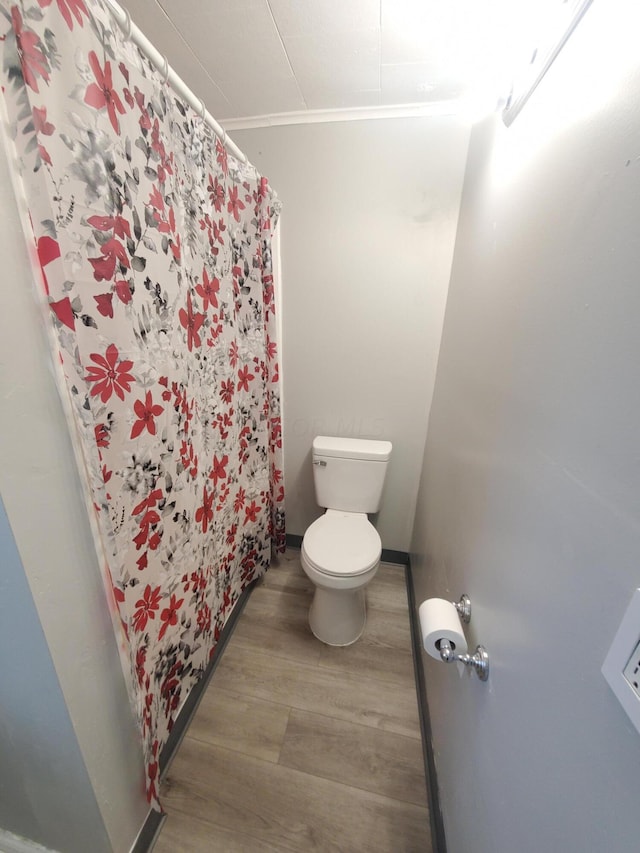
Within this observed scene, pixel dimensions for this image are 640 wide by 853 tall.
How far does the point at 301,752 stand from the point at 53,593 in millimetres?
1028

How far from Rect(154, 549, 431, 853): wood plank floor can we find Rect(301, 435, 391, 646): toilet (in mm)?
124

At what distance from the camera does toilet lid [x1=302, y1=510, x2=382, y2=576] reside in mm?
1289

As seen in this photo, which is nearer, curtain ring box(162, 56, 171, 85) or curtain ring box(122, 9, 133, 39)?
curtain ring box(122, 9, 133, 39)

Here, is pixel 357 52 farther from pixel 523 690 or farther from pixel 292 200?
pixel 523 690

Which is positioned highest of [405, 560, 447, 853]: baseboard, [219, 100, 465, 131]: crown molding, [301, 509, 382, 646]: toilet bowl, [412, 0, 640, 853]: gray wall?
[219, 100, 465, 131]: crown molding

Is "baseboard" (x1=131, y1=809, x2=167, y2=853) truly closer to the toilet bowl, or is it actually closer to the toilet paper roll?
the toilet bowl

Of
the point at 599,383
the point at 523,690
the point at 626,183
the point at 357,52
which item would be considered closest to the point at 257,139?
the point at 357,52

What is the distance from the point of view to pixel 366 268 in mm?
1476

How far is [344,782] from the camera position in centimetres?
101

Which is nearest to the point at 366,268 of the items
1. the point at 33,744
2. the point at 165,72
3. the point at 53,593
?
the point at 165,72

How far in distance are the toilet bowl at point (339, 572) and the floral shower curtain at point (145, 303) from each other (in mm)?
382

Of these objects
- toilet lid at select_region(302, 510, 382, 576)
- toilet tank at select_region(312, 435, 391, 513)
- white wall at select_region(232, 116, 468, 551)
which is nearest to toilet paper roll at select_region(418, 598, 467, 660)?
toilet lid at select_region(302, 510, 382, 576)

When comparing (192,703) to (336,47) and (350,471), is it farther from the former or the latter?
(336,47)

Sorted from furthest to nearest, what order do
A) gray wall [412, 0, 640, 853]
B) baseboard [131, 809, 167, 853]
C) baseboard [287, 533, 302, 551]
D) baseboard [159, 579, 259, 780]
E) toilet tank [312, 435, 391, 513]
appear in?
1. baseboard [287, 533, 302, 551]
2. toilet tank [312, 435, 391, 513]
3. baseboard [159, 579, 259, 780]
4. baseboard [131, 809, 167, 853]
5. gray wall [412, 0, 640, 853]
